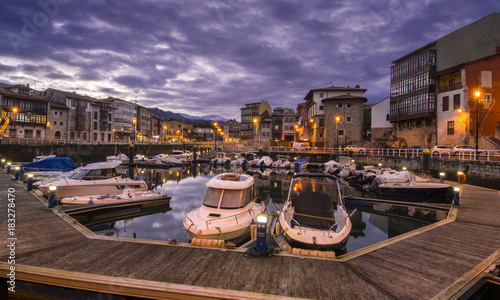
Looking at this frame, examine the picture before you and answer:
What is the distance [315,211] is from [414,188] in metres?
16.0

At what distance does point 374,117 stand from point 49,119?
81.4 meters

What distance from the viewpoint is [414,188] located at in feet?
73.2

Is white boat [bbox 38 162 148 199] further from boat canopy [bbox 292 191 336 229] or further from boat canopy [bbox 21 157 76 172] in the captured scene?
boat canopy [bbox 292 191 336 229]

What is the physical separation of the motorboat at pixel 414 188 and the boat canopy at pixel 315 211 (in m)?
15.1

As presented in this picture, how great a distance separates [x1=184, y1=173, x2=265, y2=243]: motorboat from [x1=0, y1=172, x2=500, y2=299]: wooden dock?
308cm

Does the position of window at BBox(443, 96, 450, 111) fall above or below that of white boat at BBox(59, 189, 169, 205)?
above

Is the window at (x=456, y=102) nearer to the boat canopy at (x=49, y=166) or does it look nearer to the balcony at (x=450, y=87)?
the balcony at (x=450, y=87)

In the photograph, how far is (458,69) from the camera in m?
38.6

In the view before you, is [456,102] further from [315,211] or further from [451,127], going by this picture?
[315,211]

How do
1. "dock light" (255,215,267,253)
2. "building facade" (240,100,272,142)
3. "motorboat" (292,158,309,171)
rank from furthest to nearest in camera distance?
"building facade" (240,100,272,142), "motorboat" (292,158,309,171), "dock light" (255,215,267,253)

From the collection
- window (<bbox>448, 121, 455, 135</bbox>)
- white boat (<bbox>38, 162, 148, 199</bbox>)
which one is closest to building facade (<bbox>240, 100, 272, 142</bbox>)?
window (<bbox>448, 121, 455, 135</bbox>)

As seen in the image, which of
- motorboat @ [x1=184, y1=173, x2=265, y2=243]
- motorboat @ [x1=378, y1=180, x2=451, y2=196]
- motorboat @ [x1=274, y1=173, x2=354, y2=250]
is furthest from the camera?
motorboat @ [x1=378, y1=180, x2=451, y2=196]

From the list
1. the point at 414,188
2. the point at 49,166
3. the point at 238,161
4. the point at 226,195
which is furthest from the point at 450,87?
the point at 49,166

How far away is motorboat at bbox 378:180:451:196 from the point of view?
835 inches
